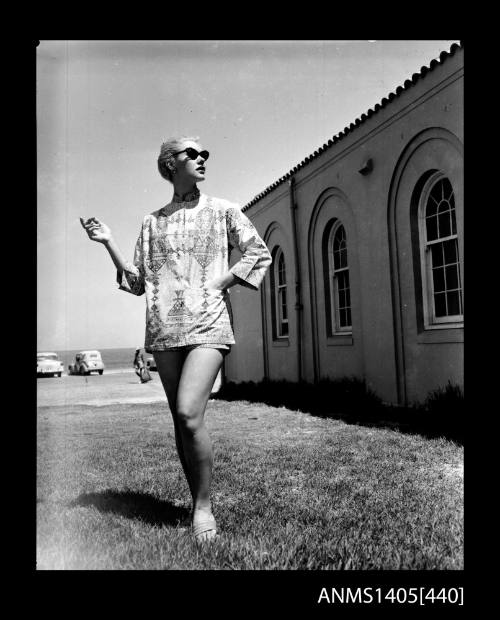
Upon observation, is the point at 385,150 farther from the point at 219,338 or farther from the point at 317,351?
the point at 219,338

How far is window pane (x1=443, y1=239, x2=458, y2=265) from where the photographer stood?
8.12 metres

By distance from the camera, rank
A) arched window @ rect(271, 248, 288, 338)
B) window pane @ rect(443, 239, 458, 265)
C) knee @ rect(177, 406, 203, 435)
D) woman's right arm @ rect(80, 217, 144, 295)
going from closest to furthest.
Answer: knee @ rect(177, 406, 203, 435)
woman's right arm @ rect(80, 217, 144, 295)
window pane @ rect(443, 239, 458, 265)
arched window @ rect(271, 248, 288, 338)

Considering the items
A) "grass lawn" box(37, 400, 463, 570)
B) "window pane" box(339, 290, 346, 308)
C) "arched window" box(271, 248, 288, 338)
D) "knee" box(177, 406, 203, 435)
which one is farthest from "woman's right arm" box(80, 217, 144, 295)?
"arched window" box(271, 248, 288, 338)

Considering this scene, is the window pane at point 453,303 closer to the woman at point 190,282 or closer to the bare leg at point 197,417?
the woman at point 190,282

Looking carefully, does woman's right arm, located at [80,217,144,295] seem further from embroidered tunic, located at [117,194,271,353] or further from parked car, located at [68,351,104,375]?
parked car, located at [68,351,104,375]

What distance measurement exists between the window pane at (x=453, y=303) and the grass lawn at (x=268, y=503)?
8.09 ft

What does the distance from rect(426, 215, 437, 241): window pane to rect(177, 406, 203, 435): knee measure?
22.3ft

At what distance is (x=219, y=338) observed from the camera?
9.34ft

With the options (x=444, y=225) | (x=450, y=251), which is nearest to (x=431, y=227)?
(x=444, y=225)

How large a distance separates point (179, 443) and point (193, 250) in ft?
3.56

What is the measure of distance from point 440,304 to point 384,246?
149 cm

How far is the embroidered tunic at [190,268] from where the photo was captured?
2844 mm
